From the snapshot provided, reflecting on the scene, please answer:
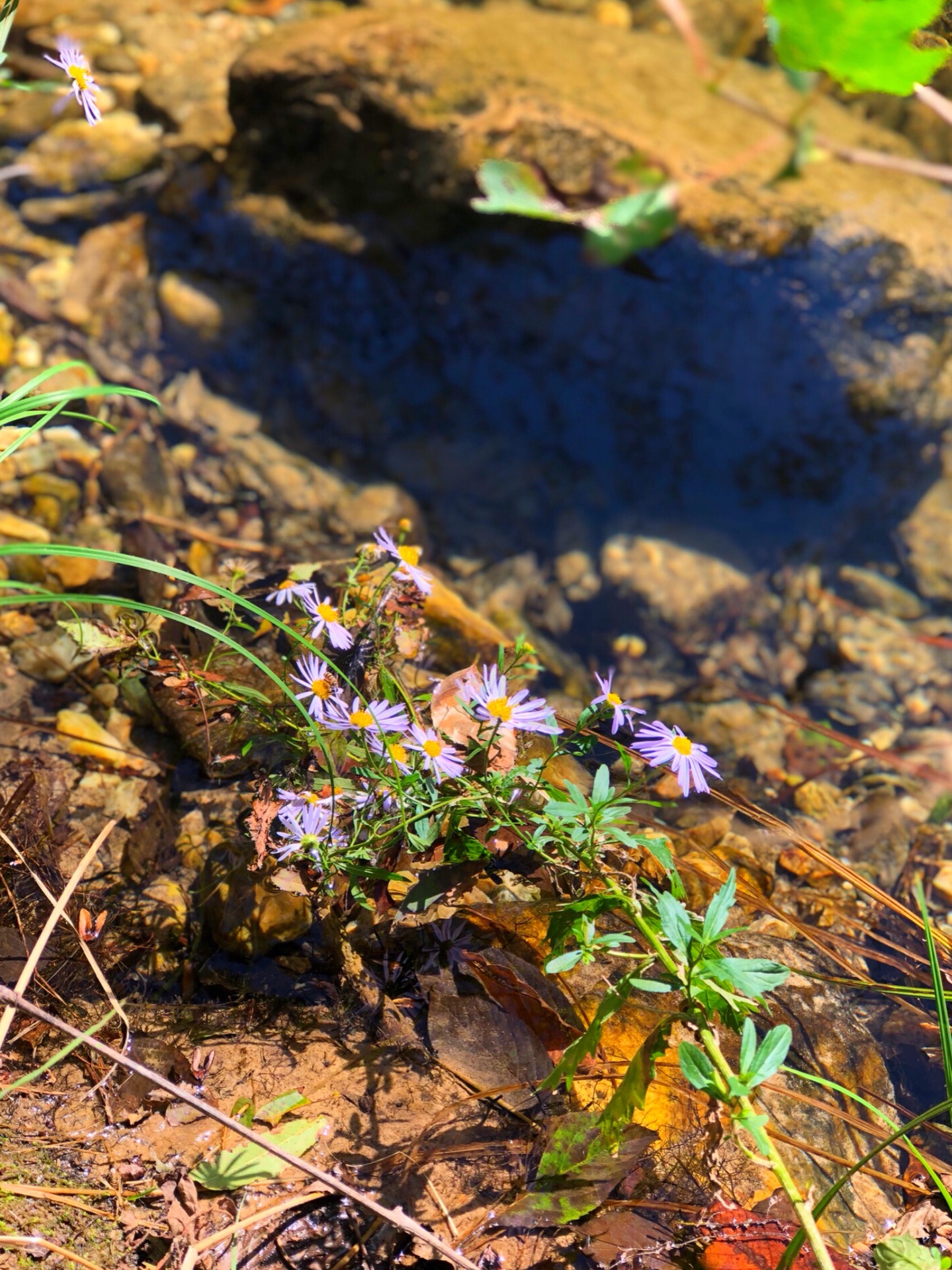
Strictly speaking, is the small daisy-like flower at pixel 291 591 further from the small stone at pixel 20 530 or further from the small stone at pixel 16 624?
the small stone at pixel 20 530

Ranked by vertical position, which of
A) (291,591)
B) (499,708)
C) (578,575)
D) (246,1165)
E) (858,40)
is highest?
(858,40)

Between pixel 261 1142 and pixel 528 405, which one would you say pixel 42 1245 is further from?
pixel 528 405

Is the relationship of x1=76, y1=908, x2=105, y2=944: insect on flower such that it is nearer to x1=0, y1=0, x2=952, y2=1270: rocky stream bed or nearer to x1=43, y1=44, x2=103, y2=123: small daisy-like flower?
x1=0, y1=0, x2=952, y2=1270: rocky stream bed

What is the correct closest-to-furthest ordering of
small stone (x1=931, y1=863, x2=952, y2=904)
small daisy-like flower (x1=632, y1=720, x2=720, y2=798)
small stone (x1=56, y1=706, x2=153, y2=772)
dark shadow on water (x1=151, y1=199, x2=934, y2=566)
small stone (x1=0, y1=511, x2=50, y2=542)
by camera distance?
small daisy-like flower (x1=632, y1=720, x2=720, y2=798) < small stone (x1=56, y1=706, x2=153, y2=772) < small stone (x1=931, y1=863, x2=952, y2=904) < small stone (x1=0, y1=511, x2=50, y2=542) < dark shadow on water (x1=151, y1=199, x2=934, y2=566)

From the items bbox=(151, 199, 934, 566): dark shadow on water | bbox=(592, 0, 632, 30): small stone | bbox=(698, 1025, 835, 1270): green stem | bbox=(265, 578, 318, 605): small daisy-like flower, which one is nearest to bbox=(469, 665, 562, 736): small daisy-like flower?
bbox=(265, 578, 318, 605): small daisy-like flower

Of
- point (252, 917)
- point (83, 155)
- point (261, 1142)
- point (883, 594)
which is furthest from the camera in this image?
point (83, 155)

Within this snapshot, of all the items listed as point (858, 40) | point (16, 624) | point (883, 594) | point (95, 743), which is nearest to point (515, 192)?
point (858, 40)

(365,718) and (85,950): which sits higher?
(365,718)
